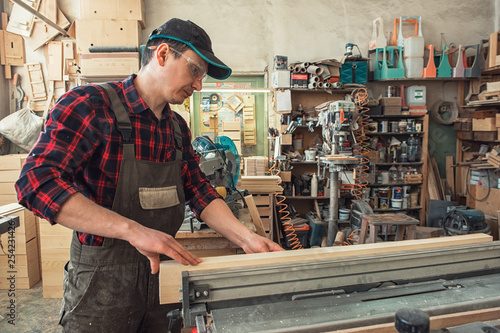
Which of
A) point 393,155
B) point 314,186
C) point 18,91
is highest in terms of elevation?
point 18,91

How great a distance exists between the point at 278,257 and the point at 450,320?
1.52 ft

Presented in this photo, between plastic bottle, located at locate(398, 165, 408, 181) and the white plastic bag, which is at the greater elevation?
the white plastic bag

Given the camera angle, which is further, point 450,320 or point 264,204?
point 264,204

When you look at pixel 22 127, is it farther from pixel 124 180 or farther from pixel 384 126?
pixel 384 126

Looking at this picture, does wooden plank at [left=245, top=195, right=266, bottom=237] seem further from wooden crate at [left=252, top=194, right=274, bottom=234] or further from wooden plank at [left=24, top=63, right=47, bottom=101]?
wooden plank at [left=24, top=63, right=47, bottom=101]

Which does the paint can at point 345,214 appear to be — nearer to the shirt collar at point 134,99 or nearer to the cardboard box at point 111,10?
the cardboard box at point 111,10

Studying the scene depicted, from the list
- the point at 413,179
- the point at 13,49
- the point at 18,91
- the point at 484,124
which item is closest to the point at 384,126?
the point at 413,179

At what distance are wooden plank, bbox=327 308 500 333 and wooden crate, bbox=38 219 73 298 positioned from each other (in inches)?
117

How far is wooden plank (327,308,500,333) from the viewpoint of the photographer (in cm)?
72

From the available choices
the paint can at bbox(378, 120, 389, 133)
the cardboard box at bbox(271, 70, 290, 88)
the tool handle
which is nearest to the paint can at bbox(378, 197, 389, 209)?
the paint can at bbox(378, 120, 389, 133)

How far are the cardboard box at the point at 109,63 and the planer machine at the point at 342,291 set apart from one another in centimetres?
341

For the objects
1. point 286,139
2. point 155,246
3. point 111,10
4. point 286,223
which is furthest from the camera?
point 286,139

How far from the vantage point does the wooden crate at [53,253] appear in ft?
9.89

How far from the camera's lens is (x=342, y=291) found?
91 cm
